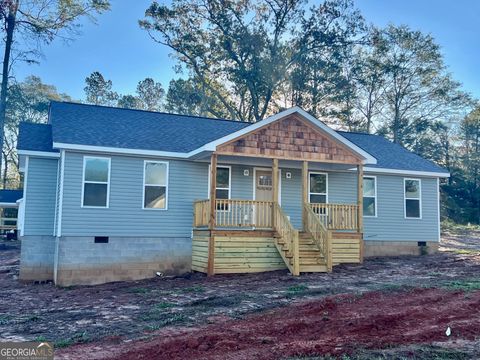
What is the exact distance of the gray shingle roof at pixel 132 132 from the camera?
13.3 m

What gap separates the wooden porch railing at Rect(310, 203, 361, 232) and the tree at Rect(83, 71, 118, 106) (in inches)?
1229

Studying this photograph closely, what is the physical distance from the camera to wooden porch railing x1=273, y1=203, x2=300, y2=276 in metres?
12.4

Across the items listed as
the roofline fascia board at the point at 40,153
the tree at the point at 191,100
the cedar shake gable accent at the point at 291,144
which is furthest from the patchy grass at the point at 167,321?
the tree at the point at 191,100

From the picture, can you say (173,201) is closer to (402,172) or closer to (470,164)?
(402,172)

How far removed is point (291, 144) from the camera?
13633 millimetres

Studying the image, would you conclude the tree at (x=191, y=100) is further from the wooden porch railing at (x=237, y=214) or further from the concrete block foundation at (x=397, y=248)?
the wooden porch railing at (x=237, y=214)

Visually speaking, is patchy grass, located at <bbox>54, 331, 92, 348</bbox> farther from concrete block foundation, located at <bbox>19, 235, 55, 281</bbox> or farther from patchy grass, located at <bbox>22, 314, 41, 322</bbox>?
concrete block foundation, located at <bbox>19, 235, 55, 281</bbox>

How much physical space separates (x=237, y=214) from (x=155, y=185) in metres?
2.58

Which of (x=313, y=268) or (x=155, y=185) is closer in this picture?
(x=313, y=268)

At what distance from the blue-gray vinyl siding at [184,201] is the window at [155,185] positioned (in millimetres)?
131

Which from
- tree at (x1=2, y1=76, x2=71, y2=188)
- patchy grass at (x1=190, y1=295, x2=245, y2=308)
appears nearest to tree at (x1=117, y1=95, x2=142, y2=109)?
tree at (x1=2, y1=76, x2=71, y2=188)

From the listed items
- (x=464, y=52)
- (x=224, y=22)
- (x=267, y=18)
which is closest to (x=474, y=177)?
(x=464, y=52)

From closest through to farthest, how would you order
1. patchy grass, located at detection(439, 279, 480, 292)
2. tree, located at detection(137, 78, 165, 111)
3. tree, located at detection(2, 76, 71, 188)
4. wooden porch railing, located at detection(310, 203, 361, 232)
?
patchy grass, located at detection(439, 279, 480, 292) < wooden porch railing, located at detection(310, 203, 361, 232) < tree, located at detection(2, 76, 71, 188) < tree, located at detection(137, 78, 165, 111)

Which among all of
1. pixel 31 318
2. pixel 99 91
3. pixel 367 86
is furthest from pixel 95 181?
pixel 99 91
